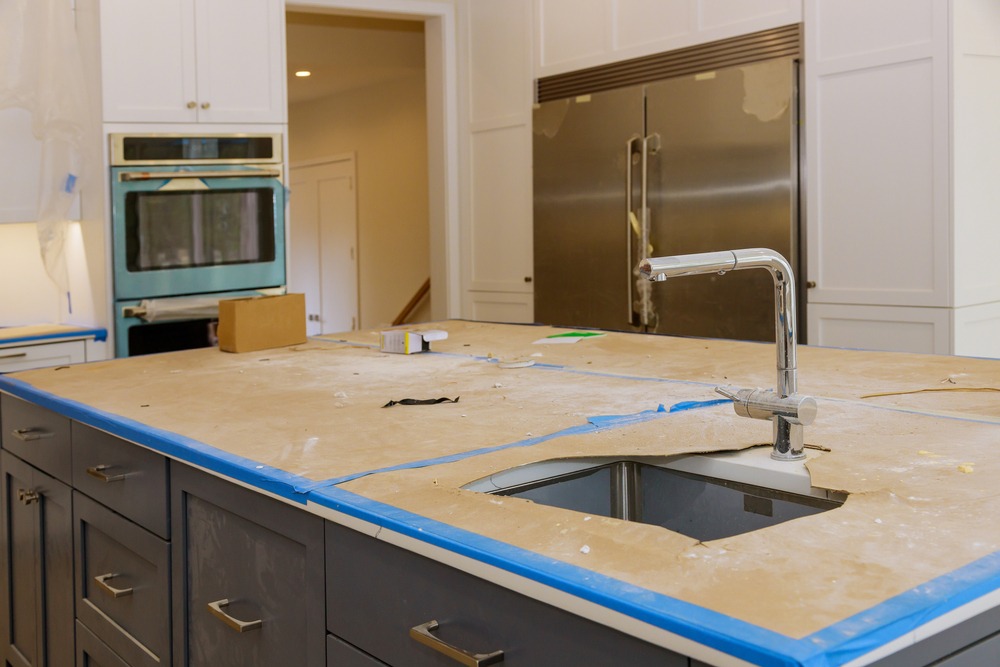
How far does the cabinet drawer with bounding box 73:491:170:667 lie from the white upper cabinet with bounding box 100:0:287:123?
2.42 meters

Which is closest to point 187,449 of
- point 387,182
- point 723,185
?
point 723,185

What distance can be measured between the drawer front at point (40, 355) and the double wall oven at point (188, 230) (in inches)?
6.0

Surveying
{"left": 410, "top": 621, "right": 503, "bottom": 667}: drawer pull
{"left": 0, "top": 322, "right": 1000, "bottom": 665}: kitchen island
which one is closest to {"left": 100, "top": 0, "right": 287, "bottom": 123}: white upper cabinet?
{"left": 0, "top": 322, "right": 1000, "bottom": 665}: kitchen island

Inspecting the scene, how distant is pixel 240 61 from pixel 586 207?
1683 millimetres

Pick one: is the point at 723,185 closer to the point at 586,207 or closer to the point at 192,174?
the point at 586,207

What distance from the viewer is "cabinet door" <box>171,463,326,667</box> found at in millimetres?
1293

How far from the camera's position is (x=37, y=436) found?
217cm

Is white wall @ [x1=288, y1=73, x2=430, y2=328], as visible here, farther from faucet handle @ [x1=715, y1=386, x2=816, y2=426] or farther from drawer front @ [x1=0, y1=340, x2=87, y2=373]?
faucet handle @ [x1=715, y1=386, x2=816, y2=426]

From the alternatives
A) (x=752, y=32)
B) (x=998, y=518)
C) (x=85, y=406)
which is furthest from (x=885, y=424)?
(x=752, y=32)

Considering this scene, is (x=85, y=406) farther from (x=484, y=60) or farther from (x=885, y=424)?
(x=484, y=60)

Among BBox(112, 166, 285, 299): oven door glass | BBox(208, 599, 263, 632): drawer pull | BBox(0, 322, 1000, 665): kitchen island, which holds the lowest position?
BBox(208, 599, 263, 632): drawer pull

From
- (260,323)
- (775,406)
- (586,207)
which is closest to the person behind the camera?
(775,406)

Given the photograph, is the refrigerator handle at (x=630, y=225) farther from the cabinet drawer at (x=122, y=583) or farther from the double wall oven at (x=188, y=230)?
the cabinet drawer at (x=122, y=583)

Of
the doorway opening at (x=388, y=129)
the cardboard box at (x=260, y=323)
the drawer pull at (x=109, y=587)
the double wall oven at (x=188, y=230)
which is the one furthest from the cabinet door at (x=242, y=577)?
the doorway opening at (x=388, y=129)
